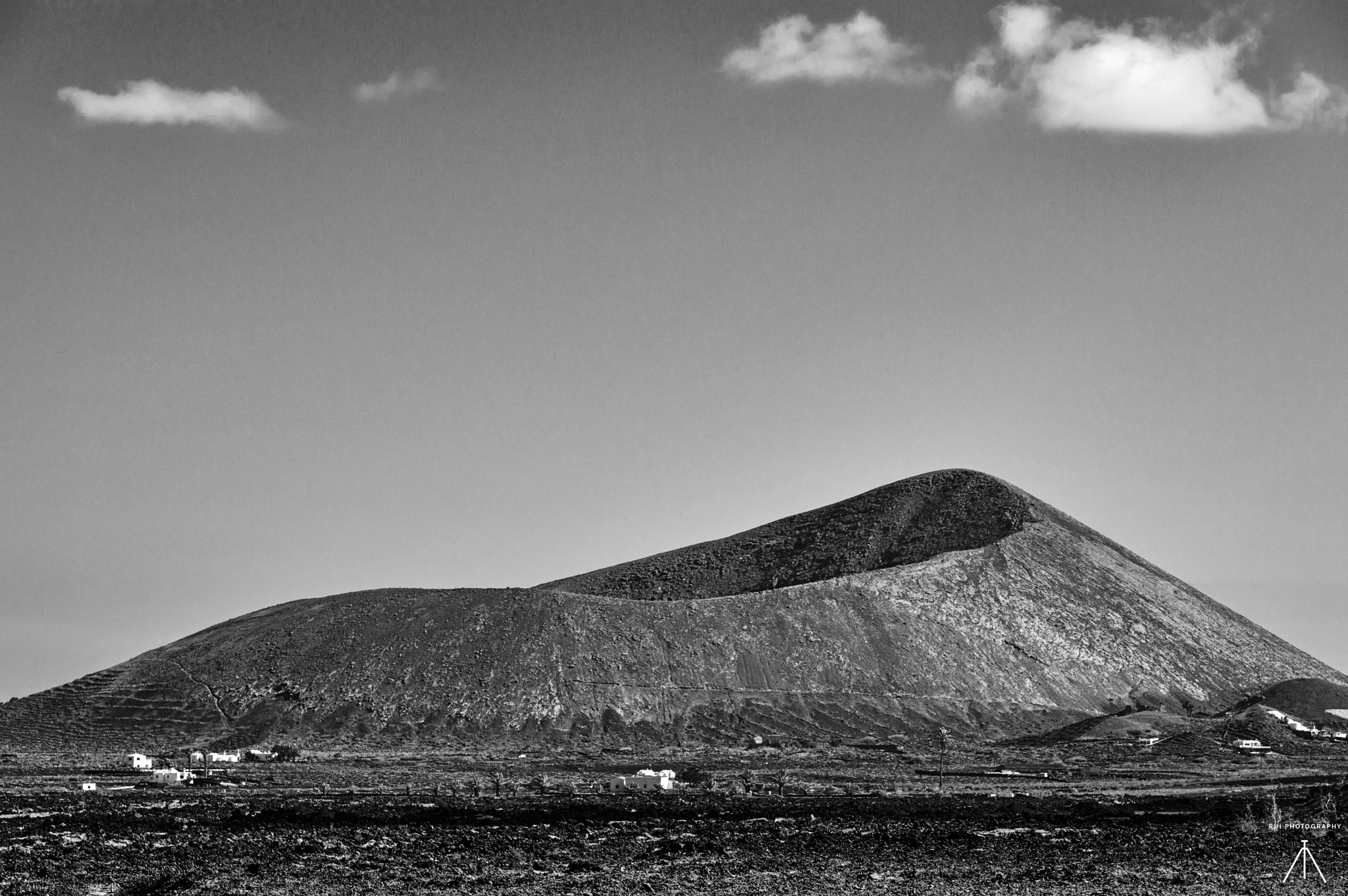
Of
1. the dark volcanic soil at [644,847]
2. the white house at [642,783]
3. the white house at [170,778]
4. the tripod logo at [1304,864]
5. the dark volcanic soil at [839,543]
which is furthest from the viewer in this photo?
the dark volcanic soil at [839,543]

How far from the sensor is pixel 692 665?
129 meters

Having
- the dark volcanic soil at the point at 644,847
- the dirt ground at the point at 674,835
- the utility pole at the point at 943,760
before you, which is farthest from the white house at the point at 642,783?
the utility pole at the point at 943,760

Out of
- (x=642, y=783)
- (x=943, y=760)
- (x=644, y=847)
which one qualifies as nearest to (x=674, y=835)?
(x=644, y=847)

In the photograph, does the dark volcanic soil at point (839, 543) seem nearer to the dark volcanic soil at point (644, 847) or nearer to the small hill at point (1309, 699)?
the small hill at point (1309, 699)

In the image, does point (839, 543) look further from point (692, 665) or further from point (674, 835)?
point (674, 835)

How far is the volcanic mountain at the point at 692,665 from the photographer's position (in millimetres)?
120500

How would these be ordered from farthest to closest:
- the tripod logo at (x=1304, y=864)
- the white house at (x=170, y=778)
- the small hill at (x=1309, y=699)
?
the small hill at (x=1309, y=699)
the white house at (x=170, y=778)
the tripod logo at (x=1304, y=864)

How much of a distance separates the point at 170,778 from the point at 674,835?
37950 millimetres

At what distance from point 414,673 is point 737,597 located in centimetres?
2940

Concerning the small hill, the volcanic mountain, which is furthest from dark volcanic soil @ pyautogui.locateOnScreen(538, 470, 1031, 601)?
the small hill

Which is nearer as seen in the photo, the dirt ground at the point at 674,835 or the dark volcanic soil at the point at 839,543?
the dirt ground at the point at 674,835

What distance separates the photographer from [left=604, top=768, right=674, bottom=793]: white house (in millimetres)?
74188

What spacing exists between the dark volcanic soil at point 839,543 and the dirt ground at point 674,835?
93.2m

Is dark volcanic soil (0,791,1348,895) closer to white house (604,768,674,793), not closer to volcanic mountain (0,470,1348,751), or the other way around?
white house (604,768,674,793)
